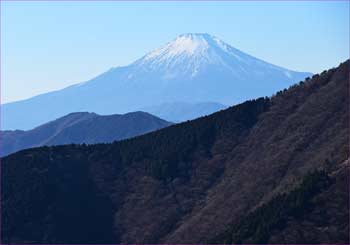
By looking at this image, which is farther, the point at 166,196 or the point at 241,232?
the point at 166,196

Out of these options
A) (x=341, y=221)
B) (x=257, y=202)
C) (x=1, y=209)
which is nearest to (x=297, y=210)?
(x=341, y=221)

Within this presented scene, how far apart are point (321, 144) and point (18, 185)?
4178cm

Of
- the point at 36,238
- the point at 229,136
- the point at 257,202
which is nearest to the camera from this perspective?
the point at 257,202

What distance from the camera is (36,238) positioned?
3179 inches

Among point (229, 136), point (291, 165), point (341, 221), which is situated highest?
point (229, 136)

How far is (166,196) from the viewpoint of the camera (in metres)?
85.8

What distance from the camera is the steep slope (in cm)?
7294

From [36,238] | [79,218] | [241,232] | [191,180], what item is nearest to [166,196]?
[191,180]

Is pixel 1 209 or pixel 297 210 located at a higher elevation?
pixel 1 209

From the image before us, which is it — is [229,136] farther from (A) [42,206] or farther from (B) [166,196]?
(A) [42,206]

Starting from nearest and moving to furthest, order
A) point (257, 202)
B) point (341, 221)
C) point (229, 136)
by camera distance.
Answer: point (341, 221) → point (257, 202) → point (229, 136)

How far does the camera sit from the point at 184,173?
90938 millimetres

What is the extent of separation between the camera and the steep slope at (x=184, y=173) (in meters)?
72.9

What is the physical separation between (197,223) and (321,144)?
17380mm
